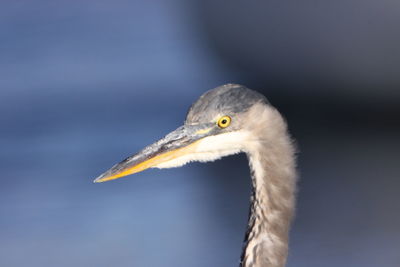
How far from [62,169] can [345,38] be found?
217 centimetres

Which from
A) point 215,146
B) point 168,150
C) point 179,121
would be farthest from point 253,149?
point 179,121

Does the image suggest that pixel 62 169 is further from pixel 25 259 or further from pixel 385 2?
pixel 385 2

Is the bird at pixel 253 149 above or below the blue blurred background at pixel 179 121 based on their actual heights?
below

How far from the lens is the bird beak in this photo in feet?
8.93

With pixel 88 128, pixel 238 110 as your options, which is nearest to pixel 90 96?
pixel 88 128

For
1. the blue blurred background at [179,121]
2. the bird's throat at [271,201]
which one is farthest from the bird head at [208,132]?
the blue blurred background at [179,121]

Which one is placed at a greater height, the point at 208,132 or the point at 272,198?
the point at 208,132

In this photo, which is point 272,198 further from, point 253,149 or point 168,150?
point 168,150

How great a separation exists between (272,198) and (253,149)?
7.2 inches

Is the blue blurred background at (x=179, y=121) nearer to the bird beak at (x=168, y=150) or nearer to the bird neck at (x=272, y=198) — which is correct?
the bird neck at (x=272, y=198)

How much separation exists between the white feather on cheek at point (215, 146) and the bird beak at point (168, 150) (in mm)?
13

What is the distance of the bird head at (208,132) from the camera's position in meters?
2.70

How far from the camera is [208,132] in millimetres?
2729

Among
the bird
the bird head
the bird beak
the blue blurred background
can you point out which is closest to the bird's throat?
the bird
